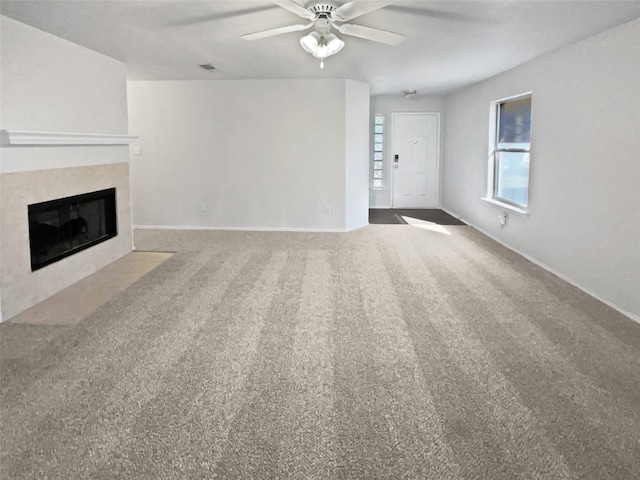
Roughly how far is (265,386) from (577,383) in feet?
5.52

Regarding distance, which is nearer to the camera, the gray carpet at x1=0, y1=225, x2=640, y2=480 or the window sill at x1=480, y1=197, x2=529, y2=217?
the gray carpet at x1=0, y1=225, x2=640, y2=480

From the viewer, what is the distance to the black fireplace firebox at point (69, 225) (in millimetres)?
4234

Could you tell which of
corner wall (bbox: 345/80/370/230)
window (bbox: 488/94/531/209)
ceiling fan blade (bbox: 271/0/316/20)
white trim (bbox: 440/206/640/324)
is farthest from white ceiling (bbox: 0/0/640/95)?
white trim (bbox: 440/206/640/324)

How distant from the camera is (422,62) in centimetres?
576

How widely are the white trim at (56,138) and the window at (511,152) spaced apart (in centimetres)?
455

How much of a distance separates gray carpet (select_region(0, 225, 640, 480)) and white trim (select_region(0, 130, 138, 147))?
134cm

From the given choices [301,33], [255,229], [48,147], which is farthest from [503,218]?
[48,147]

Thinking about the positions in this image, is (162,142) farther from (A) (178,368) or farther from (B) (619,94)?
(B) (619,94)

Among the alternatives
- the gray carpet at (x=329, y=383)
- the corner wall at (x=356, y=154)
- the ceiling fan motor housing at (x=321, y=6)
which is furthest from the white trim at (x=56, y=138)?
the corner wall at (x=356, y=154)

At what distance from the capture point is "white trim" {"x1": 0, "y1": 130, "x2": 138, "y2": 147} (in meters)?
3.61

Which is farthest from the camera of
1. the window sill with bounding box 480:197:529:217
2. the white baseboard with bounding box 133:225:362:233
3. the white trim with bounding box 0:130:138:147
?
the white baseboard with bounding box 133:225:362:233

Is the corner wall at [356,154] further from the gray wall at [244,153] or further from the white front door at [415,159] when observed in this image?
the white front door at [415,159]

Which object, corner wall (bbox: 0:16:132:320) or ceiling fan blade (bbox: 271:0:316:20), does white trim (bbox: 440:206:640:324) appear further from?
corner wall (bbox: 0:16:132:320)

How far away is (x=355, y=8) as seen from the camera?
3129 millimetres
